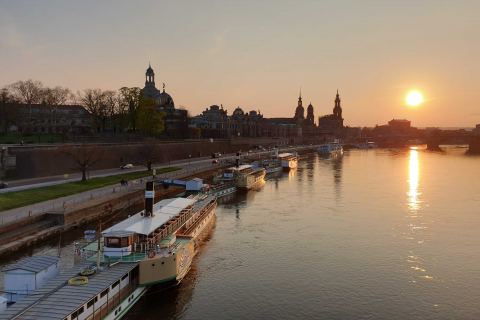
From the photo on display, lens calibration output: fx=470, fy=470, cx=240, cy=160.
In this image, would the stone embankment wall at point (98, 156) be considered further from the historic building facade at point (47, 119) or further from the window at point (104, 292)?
the window at point (104, 292)

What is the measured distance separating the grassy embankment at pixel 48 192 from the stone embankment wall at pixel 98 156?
714 cm

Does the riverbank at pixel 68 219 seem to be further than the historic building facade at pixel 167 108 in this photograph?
No

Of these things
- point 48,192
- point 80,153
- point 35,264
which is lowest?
point 35,264

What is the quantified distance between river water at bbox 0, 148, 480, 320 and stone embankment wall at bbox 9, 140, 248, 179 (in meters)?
22.8

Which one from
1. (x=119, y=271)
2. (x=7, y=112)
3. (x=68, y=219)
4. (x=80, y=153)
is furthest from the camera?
(x=7, y=112)

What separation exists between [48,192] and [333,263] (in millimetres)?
30098

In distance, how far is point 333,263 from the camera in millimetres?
33969

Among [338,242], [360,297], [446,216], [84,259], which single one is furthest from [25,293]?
[446,216]

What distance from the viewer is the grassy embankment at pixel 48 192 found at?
42.0 meters

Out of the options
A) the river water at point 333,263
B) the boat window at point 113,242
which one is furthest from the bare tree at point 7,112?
the boat window at point 113,242

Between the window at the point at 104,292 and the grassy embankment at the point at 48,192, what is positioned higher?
the grassy embankment at the point at 48,192

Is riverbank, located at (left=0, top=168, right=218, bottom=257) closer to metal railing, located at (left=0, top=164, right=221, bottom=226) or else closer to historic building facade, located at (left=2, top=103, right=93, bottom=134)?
metal railing, located at (left=0, top=164, right=221, bottom=226)

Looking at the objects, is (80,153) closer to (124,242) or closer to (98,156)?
(98,156)

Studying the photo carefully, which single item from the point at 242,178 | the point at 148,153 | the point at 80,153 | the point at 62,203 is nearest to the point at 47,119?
the point at 148,153
